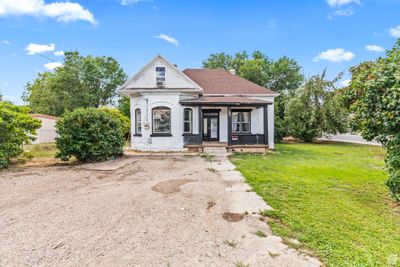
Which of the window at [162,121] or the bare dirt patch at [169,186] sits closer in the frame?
the bare dirt patch at [169,186]

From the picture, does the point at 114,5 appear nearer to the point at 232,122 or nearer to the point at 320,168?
the point at 232,122

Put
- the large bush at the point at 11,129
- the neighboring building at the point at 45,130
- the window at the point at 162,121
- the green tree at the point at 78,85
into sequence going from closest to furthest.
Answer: the large bush at the point at 11,129 → the window at the point at 162,121 → the neighboring building at the point at 45,130 → the green tree at the point at 78,85

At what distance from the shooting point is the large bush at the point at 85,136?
10.2 metres

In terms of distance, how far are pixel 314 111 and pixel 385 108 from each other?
1816 centimetres

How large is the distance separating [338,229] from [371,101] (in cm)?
299

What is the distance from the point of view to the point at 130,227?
13.1 ft

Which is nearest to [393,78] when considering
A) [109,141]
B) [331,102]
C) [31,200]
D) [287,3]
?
→ [31,200]

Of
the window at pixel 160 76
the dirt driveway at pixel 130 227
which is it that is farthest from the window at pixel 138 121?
the dirt driveway at pixel 130 227

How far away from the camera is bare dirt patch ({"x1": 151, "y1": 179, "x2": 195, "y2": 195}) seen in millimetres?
6210

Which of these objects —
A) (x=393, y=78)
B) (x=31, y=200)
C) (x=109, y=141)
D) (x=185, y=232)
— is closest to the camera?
(x=185, y=232)

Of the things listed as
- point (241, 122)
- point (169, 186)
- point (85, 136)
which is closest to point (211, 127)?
point (241, 122)

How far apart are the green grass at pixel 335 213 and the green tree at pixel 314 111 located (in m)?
13.6

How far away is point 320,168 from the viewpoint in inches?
376

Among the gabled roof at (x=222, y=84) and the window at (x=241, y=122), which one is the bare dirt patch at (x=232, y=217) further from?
the gabled roof at (x=222, y=84)
